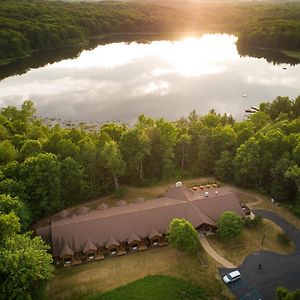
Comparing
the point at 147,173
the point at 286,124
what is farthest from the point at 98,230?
the point at 286,124

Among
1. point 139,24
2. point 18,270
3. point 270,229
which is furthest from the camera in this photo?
point 139,24

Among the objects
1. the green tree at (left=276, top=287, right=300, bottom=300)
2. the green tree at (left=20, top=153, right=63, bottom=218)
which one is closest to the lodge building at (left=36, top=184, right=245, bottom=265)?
the green tree at (left=20, top=153, right=63, bottom=218)

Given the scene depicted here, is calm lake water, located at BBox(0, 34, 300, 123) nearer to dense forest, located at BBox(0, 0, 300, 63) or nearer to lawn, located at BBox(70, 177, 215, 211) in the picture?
dense forest, located at BBox(0, 0, 300, 63)

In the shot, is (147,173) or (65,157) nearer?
(65,157)

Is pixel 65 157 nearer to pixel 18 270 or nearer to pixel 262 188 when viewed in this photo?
pixel 18 270

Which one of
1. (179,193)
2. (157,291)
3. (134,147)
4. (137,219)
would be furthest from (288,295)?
(134,147)

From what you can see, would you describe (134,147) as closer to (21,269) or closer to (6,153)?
(6,153)

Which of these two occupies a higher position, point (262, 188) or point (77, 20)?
point (77, 20)
